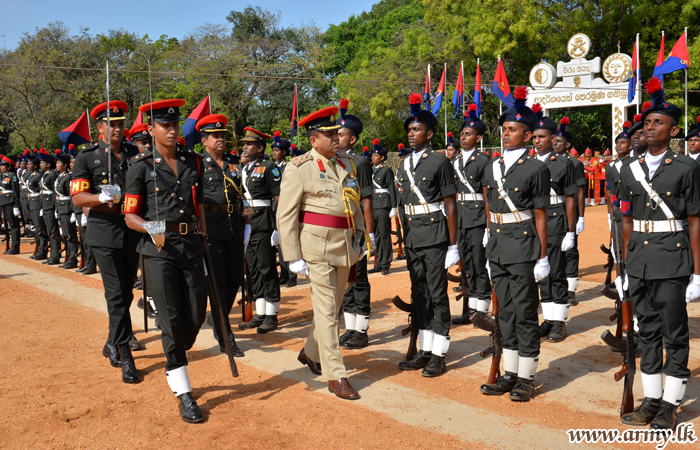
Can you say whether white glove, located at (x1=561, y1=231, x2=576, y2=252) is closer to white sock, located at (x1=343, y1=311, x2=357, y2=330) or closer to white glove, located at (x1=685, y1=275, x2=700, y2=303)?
white sock, located at (x1=343, y1=311, x2=357, y2=330)

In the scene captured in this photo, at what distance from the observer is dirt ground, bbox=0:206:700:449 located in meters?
4.31

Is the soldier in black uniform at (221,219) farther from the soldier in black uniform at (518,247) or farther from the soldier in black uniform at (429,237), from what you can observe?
the soldier in black uniform at (518,247)

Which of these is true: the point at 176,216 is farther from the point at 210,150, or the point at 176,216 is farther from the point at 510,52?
the point at 510,52

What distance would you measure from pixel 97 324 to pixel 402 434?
17.5 ft

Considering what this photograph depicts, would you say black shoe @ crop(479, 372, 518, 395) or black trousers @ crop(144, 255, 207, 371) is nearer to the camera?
black trousers @ crop(144, 255, 207, 371)

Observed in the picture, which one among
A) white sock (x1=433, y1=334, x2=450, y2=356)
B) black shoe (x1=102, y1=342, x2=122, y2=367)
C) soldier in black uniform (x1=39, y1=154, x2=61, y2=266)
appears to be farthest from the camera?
soldier in black uniform (x1=39, y1=154, x2=61, y2=266)

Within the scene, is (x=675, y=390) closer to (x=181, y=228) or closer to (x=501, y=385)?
(x=501, y=385)

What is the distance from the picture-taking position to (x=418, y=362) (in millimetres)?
5859

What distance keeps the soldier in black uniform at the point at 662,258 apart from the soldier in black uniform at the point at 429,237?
5.46ft

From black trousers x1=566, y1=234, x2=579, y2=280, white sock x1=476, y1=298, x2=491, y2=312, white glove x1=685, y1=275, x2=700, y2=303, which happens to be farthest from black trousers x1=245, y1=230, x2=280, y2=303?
white glove x1=685, y1=275, x2=700, y2=303

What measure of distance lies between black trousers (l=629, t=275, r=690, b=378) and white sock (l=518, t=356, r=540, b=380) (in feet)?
2.79

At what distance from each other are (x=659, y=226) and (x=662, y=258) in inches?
9.9

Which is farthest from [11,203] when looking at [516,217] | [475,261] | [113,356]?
[516,217]

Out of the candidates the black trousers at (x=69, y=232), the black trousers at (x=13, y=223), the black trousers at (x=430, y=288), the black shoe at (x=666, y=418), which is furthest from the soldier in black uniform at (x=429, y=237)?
the black trousers at (x=13, y=223)
